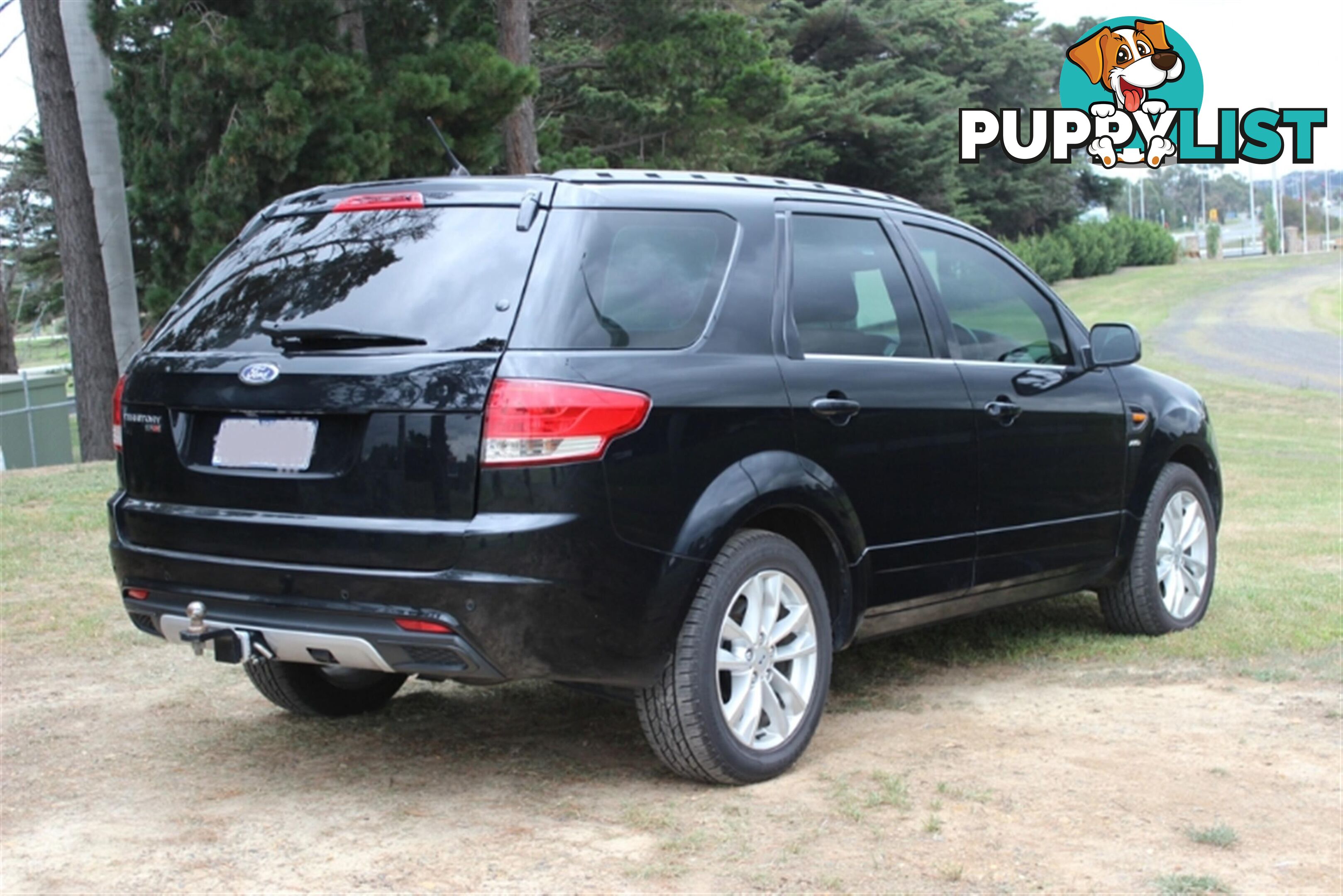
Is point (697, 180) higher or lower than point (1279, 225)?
higher

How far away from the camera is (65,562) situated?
28.3 feet

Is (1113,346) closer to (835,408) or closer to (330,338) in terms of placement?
(835,408)

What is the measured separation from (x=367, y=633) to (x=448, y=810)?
63cm

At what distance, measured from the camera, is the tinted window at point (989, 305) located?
5762 mm

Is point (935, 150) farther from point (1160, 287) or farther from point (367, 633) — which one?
point (367, 633)

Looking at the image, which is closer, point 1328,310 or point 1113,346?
point 1113,346

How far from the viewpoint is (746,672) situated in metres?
4.64

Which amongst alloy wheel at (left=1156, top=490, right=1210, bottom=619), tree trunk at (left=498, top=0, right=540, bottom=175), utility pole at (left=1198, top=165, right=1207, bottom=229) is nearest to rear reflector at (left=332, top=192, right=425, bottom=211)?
alloy wheel at (left=1156, top=490, right=1210, bottom=619)

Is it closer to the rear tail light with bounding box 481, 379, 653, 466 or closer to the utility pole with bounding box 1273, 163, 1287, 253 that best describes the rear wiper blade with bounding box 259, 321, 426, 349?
the rear tail light with bounding box 481, 379, 653, 466

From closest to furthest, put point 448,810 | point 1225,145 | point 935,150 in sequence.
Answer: point 448,810
point 935,150
point 1225,145

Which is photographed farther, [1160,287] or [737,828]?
[1160,287]

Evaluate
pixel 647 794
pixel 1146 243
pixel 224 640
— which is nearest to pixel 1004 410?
pixel 647 794

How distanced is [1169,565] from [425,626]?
3923 mm

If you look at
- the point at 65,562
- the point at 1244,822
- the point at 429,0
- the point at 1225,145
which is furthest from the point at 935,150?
the point at 1225,145
